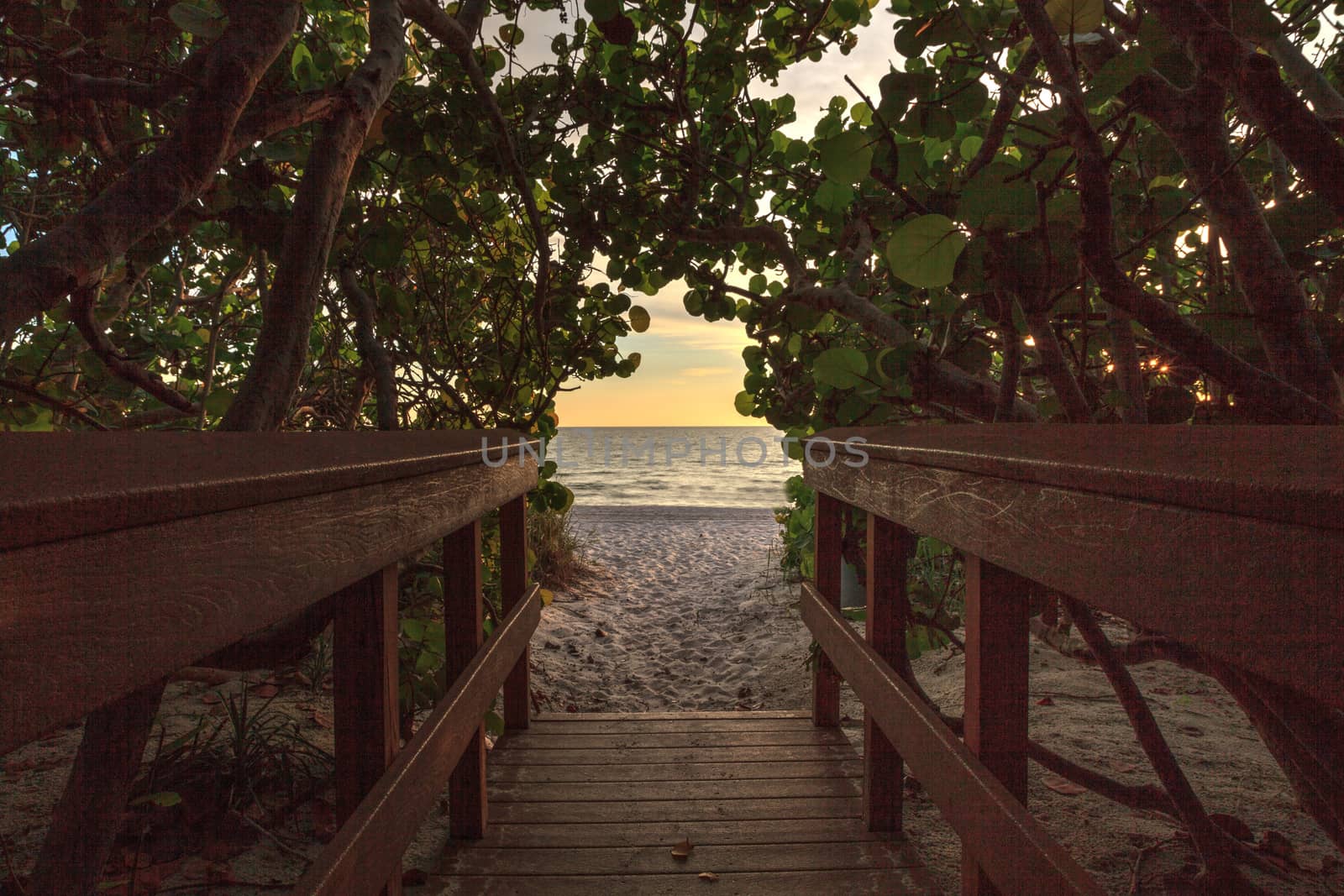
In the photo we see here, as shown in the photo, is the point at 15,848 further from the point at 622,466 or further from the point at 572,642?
the point at 622,466

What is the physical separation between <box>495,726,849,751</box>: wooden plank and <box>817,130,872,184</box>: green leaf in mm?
2348

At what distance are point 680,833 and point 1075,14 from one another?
2.21 m

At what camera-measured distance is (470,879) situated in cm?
190

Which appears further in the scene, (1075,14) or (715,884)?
(715,884)

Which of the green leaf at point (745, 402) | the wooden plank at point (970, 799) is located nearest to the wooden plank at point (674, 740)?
the wooden plank at point (970, 799)

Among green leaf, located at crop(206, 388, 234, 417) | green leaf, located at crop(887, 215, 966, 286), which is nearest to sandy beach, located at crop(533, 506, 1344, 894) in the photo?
green leaf, located at crop(887, 215, 966, 286)

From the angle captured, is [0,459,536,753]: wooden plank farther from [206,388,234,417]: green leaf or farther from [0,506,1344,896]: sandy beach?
[0,506,1344,896]: sandy beach

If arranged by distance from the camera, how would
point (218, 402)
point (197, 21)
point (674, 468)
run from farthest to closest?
point (674, 468) → point (218, 402) → point (197, 21)

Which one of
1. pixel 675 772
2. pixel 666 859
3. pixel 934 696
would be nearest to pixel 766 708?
pixel 934 696

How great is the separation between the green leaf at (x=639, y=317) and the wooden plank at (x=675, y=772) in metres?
1.97

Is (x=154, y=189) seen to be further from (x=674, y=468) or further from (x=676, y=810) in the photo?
(x=674, y=468)

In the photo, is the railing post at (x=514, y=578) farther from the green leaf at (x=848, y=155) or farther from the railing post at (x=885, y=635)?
the green leaf at (x=848, y=155)

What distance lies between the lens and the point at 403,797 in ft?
4.17

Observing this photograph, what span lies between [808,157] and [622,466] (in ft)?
91.3
